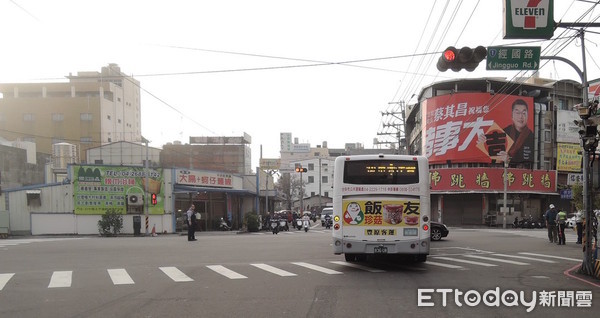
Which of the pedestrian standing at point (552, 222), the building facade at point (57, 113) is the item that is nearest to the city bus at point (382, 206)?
the pedestrian standing at point (552, 222)

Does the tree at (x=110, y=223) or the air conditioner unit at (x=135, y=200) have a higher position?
the air conditioner unit at (x=135, y=200)

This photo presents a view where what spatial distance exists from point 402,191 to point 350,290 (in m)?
3.71

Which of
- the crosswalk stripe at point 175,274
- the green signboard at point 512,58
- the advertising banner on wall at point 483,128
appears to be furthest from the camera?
the advertising banner on wall at point 483,128

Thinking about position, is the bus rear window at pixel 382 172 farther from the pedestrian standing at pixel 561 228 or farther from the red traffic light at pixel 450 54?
the pedestrian standing at pixel 561 228

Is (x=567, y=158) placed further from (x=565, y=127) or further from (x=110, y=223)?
(x=110, y=223)

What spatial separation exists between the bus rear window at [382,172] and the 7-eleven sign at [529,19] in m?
3.86

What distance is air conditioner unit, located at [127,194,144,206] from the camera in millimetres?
32219

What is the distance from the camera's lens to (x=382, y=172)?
12.3 meters

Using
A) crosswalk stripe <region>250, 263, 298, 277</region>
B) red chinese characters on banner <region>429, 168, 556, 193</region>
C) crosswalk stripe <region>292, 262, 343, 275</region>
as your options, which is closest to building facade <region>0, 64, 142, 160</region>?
red chinese characters on banner <region>429, 168, 556, 193</region>

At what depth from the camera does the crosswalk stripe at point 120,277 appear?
10.3 meters

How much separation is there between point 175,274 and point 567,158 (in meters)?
49.3

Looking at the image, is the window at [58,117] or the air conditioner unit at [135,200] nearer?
the air conditioner unit at [135,200]

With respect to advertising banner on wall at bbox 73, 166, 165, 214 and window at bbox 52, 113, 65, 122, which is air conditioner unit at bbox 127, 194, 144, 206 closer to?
advertising banner on wall at bbox 73, 166, 165, 214

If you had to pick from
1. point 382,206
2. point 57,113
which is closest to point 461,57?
point 382,206
